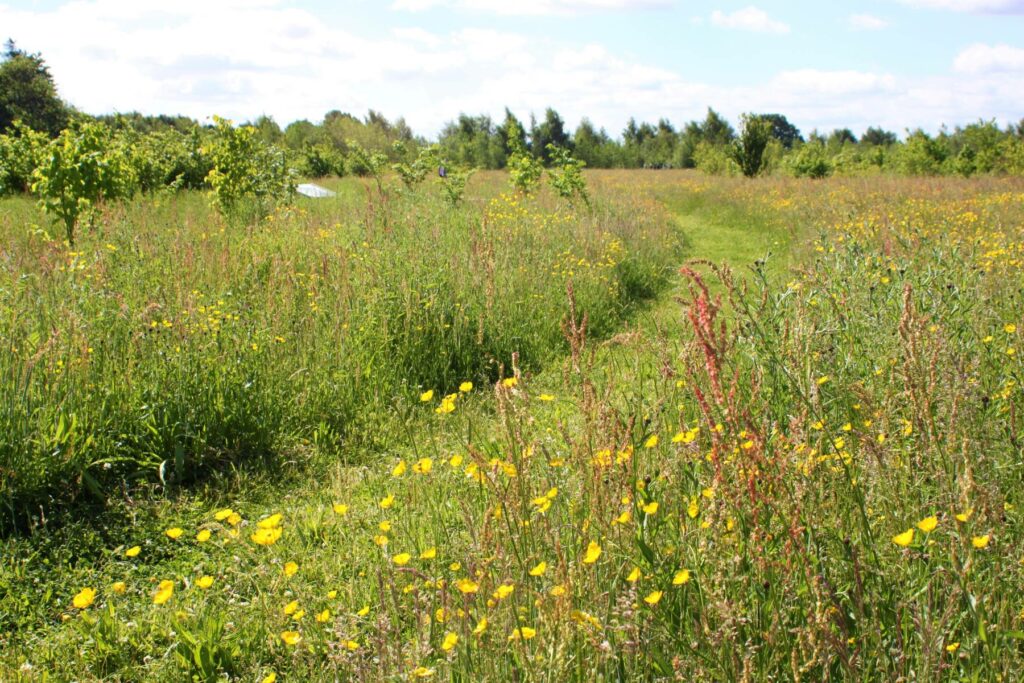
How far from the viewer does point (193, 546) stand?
11.9 feet

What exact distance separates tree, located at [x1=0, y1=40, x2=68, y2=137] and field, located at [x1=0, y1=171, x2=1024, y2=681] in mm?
33246

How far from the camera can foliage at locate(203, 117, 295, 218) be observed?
12.1m

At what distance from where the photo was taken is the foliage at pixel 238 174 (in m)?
12.1

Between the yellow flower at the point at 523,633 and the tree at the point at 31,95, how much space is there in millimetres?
38726

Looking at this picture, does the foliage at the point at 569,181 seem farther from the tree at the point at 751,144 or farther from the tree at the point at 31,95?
the tree at the point at 31,95

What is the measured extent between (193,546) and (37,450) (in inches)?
34.4

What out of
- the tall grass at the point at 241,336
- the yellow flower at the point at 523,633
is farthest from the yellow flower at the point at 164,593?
the tall grass at the point at 241,336

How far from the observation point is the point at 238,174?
12.2 meters

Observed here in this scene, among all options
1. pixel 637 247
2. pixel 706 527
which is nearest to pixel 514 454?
pixel 706 527

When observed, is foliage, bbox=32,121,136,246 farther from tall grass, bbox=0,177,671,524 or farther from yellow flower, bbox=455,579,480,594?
yellow flower, bbox=455,579,480,594

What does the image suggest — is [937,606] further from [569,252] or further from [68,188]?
[68,188]

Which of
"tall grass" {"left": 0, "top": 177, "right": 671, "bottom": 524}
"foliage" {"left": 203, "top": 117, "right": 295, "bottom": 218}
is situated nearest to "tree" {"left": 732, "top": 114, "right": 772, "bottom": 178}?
"foliage" {"left": 203, "top": 117, "right": 295, "bottom": 218}

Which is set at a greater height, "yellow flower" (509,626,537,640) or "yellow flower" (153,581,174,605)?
"yellow flower" (509,626,537,640)

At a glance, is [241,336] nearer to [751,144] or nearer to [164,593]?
[164,593]
